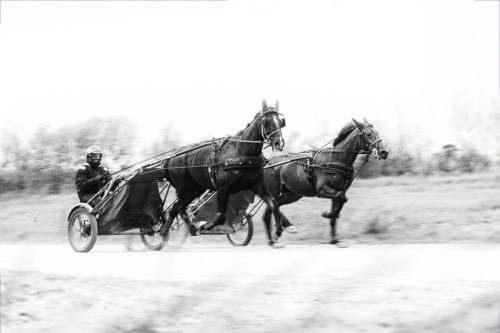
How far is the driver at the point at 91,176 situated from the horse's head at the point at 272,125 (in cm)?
255

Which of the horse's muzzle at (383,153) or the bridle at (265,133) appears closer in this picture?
the bridle at (265,133)

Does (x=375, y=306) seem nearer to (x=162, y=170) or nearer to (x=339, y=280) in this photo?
(x=339, y=280)

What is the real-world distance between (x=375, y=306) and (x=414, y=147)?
12.9 m

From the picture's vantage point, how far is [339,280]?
24.0 ft

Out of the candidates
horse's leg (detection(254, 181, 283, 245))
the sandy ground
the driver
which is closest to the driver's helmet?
the driver

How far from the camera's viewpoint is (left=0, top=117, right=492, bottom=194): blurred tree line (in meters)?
18.1

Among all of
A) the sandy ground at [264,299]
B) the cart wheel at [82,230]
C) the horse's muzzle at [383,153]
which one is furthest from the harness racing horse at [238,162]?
the sandy ground at [264,299]

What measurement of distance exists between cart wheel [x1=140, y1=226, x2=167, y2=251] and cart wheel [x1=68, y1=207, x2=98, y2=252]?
0.78 metres

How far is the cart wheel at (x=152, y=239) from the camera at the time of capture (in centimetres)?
1303

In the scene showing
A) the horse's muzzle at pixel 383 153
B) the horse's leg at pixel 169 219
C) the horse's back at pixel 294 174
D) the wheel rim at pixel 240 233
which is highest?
the horse's muzzle at pixel 383 153

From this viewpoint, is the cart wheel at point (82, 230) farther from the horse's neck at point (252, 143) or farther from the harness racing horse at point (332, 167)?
the harness racing horse at point (332, 167)

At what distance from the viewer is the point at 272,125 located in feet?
38.5

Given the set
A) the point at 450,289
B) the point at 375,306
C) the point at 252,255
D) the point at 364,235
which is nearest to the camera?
the point at 375,306

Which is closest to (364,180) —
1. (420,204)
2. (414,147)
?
(414,147)
